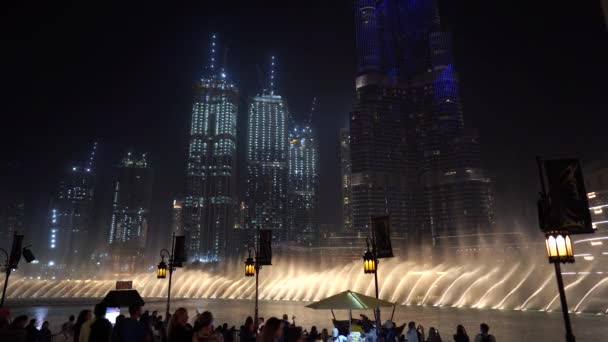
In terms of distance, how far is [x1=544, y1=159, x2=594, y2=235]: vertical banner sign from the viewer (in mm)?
10117

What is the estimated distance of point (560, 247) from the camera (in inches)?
400

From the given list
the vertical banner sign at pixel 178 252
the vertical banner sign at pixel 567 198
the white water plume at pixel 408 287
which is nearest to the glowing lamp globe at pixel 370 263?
the vertical banner sign at pixel 567 198

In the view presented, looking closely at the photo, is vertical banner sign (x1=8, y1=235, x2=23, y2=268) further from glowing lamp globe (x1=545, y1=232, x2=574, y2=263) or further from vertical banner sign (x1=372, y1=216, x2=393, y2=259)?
glowing lamp globe (x1=545, y1=232, x2=574, y2=263)

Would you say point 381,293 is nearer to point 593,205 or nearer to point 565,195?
point 593,205

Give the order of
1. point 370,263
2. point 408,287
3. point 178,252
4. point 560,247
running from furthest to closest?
point 408,287, point 178,252, point 370,263, point 560,247

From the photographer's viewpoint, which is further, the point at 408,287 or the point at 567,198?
the point at 408,287

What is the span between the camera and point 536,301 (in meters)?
57.2

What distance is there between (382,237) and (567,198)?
38.5 ft

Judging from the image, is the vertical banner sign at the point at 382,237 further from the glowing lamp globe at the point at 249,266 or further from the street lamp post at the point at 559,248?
the street lamp post at the point at 559,248

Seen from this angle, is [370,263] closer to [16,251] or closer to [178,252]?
[178,252]

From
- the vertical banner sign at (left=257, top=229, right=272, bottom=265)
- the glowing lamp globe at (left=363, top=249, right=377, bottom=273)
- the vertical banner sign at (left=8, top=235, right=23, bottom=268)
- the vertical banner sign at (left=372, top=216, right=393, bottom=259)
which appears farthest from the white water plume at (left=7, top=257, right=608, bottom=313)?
the vertical banner sign at (left=8, top=235, right=23, bottom=268)

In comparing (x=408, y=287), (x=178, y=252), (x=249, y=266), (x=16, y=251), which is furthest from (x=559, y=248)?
(x=408, y=287)

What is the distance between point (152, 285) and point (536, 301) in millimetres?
94805

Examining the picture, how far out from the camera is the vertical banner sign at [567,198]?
1012 cm
